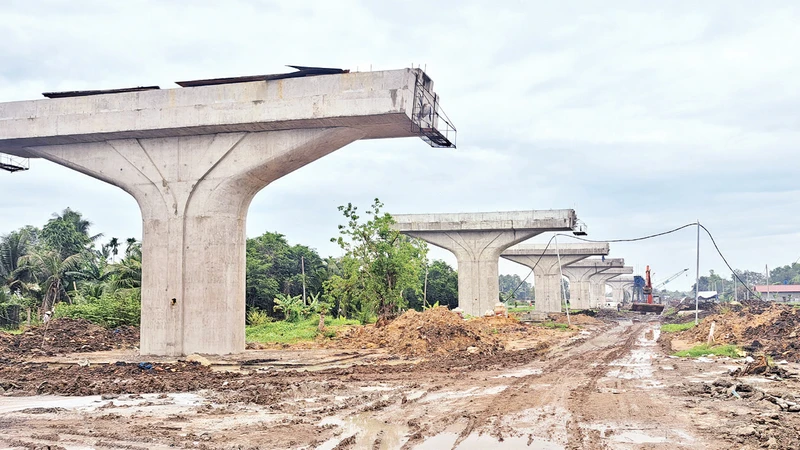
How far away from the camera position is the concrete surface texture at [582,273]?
271ft

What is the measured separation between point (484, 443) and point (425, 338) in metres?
13.0

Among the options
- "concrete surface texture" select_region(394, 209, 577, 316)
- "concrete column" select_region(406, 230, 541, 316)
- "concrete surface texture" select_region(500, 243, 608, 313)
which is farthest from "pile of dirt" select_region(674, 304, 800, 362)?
"concrete surface texture" select_region(500, 243, 608, 313)

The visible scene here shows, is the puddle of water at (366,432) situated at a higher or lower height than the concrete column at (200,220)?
lower

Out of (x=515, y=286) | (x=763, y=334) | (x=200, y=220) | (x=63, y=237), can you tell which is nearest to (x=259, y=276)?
(x=63, y=237)

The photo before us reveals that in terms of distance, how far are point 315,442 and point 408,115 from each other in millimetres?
10187

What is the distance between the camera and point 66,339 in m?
21.2

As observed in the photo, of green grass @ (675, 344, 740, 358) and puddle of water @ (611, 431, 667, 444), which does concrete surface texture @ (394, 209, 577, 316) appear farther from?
puddle of water @ (611, 431, 667, 444)

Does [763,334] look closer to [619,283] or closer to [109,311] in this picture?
[109,311]

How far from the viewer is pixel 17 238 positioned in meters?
35.4

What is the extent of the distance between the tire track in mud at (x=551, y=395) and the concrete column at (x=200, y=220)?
774cm

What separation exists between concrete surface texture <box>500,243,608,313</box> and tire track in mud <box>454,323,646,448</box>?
147 ft

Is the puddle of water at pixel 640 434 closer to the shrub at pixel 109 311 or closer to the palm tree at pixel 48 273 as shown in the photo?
the shrub at pixel 109 311

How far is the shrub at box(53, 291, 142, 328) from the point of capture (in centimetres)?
2550

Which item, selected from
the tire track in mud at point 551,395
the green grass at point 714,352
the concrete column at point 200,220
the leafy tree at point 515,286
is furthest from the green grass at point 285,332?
the leafy tree at point 515,286
